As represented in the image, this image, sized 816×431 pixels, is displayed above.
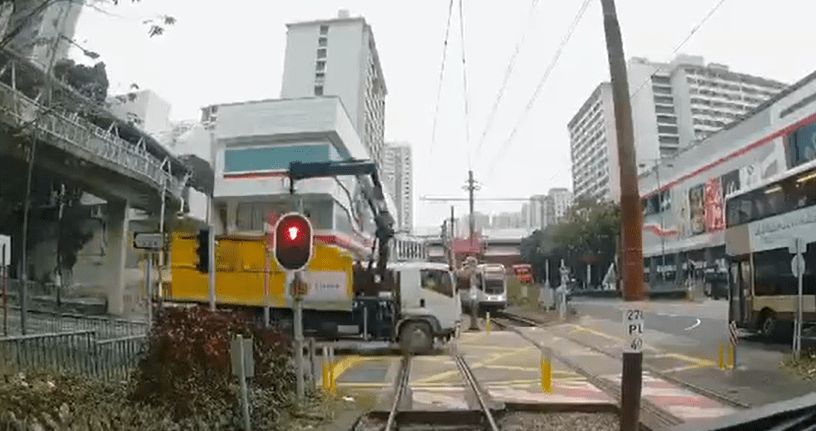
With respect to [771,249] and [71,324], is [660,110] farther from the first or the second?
[71,324]

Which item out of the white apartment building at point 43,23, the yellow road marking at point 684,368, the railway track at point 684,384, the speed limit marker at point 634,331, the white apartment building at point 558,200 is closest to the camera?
the speed limit marker at point 634,331

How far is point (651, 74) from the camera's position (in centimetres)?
1456

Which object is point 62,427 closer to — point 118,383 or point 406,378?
point 118,383

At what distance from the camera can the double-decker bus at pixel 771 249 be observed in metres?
15.8

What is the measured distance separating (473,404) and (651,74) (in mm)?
7826

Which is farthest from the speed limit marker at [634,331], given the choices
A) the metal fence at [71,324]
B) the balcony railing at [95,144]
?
the metal fence at [71,324]

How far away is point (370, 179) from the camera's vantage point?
21.4 meters

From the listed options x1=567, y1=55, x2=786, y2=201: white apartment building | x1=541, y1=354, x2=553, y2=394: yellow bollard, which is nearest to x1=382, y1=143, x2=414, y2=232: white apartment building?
x1=567, y1=55, x2=786, y2=201: white apartment building

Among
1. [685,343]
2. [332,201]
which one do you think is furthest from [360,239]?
[685,343]

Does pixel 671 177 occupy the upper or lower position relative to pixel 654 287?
upper

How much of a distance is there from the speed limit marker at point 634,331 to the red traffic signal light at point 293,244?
4.35m

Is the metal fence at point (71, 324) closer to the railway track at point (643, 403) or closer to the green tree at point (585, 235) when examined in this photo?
the railway track at point (643, 403)

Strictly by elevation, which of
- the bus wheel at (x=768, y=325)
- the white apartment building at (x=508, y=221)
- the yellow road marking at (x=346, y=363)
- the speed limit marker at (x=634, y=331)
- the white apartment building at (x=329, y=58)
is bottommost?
the yellow road marking at (x=346, y=363)

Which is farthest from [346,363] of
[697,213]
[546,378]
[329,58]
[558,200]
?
[558,200]
